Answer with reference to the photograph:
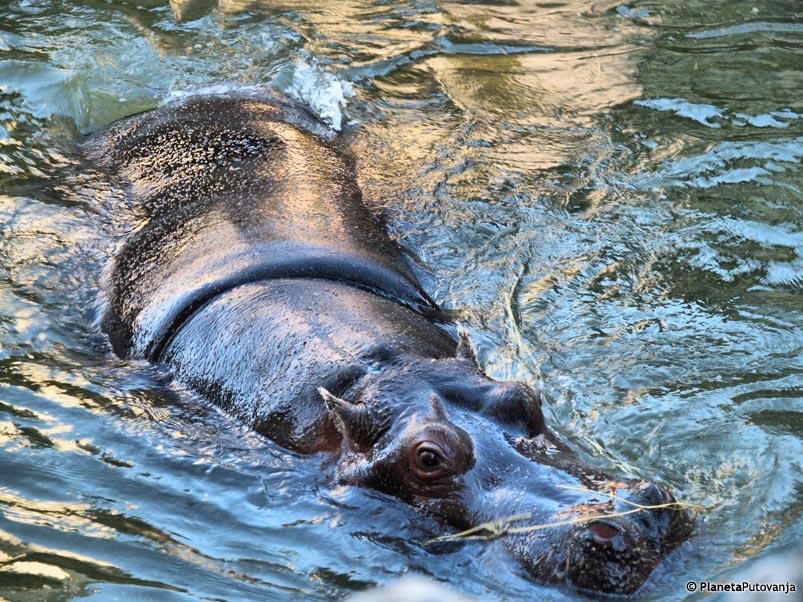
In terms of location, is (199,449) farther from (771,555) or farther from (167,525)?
(771,555)

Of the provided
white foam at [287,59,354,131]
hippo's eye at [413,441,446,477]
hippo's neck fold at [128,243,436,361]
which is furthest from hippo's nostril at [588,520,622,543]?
white foam at [287,59,354,131]

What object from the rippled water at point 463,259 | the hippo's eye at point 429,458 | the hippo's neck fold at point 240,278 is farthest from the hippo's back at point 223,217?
the hippo's eye at point 429,458

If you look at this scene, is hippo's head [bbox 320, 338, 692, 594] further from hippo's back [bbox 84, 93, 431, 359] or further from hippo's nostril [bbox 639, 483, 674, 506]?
hippo's back [bbox 84, 93, 431, 359]

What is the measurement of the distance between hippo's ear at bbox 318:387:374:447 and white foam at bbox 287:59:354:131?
14.3ft

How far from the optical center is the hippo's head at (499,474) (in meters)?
3.68

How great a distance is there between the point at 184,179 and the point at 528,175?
88.7 inches

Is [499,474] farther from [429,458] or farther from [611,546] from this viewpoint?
[611,546]

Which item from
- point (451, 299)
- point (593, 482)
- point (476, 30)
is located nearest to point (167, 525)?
point (593, 482)

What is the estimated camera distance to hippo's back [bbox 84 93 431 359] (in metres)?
5.58

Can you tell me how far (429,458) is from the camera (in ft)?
13.3

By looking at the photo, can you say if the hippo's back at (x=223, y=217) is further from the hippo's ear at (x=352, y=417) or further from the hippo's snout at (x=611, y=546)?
the hippo's snout at (x=611, y=546)

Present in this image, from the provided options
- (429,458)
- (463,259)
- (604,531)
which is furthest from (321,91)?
(604,531)

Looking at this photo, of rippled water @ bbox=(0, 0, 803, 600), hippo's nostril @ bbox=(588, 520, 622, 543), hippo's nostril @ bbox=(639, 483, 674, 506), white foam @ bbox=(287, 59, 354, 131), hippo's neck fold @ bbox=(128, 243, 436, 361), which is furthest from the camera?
white foam @ bbox=(287, 59, 354, 131)

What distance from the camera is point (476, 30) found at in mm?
10195
